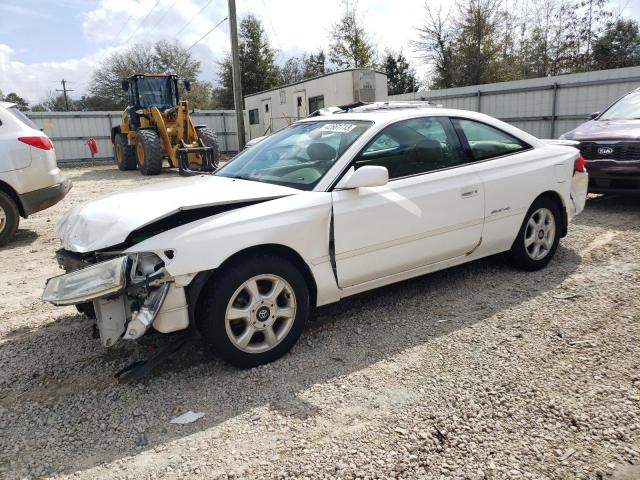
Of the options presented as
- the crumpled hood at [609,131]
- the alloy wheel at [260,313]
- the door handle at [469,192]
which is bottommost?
the alloy wheel at [260,313]

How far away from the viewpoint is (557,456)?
2.33 meters

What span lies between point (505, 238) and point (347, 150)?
1807 mm

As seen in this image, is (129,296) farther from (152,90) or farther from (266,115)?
(266,115)

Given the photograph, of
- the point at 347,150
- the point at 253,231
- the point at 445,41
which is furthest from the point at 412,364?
the point at 445,41

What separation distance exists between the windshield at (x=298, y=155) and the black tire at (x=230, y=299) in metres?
0.66

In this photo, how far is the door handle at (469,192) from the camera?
4.07m

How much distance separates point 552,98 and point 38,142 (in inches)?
545

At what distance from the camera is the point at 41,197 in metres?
6.73

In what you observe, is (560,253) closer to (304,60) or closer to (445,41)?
(445,41)

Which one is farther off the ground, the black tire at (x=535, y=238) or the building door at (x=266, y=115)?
the building door at (x=266, y=115)

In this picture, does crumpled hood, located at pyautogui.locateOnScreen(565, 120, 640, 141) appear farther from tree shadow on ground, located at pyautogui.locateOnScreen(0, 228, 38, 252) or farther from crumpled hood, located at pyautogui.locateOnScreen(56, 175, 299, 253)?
tree shadow on ground, located at pyautogui.locateOnScreen(0, 228, 38, 252)

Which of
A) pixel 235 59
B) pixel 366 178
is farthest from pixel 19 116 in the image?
pixel 235 59

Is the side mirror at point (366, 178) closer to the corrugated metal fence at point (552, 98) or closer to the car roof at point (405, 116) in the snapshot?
the car roof at point (405, 116)

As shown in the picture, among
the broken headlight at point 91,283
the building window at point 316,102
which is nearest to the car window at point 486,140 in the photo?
the broken headlight at point 91,283
